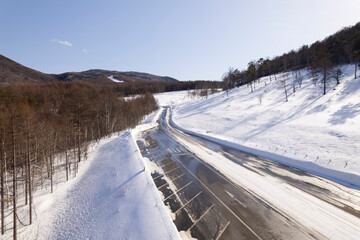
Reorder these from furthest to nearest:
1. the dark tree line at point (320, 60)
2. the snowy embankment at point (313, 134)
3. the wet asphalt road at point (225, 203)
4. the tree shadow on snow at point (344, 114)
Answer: the dark tree line at point (320, 60) → the tree shadow on snow at point (344, 114) → the snowy embankment at point (313, 134) → the wet asphalt road at point (225, 203)

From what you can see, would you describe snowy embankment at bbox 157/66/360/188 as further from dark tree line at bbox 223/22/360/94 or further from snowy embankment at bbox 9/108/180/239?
snowy embankment at bbox 9/108/180/239

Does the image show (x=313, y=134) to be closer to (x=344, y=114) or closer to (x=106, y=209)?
(x=344, y=114)

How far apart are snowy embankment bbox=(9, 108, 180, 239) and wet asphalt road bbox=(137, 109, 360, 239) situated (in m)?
1.05

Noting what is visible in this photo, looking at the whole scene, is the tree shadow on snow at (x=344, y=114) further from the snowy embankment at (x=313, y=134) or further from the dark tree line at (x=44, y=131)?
the dark tree line at (x=44, y=131)

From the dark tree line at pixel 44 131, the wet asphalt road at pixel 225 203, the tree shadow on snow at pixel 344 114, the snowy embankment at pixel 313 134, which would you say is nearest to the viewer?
the wet asphalt road at pixel 225 203

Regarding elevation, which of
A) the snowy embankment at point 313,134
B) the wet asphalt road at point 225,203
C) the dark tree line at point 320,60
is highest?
the dark tree line at point 320,60

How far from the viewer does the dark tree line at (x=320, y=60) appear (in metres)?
Result: 39.2

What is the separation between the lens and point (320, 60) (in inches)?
1549

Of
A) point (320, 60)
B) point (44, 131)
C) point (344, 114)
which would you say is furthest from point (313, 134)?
point (320, 60)

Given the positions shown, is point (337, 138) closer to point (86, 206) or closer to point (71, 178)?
point (86, 206)

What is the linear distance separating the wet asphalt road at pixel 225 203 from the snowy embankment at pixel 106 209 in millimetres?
1047

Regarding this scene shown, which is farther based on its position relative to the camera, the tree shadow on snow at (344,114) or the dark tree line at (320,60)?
the dark tree line at (320,60)

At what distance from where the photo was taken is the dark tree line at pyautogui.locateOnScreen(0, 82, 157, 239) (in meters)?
9.57

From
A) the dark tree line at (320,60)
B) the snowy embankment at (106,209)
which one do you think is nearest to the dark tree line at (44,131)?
the snowy embankment at (106,209)
